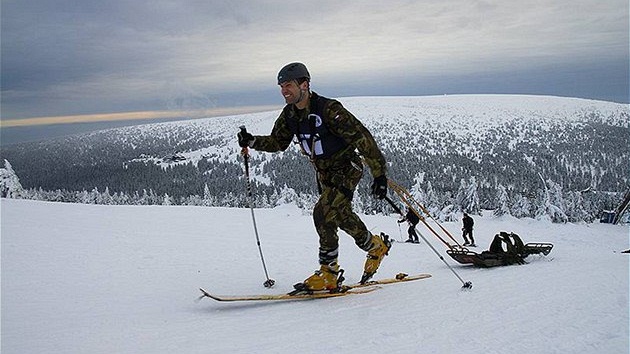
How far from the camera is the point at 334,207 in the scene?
5.92m

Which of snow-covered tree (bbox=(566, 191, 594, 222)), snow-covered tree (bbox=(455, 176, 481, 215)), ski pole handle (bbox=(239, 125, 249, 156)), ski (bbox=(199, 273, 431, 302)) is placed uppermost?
ski pole handle (bbox=(239, 125, 249, 156))

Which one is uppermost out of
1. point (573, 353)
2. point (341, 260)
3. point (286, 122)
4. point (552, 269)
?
point (286, 122)

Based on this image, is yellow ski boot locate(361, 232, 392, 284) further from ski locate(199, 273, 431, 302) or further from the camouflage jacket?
the camouflage jacket

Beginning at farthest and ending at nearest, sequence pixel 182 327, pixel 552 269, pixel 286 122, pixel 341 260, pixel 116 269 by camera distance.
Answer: pixel 341 260 < pixel 116 269 < pixel 552 269 < pixel 286 122 < pixel 182 327

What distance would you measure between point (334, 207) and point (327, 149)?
82 cm

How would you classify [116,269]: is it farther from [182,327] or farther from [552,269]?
[552,269]

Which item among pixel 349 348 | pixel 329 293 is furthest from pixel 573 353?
pixel 329 293

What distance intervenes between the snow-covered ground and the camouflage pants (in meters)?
0.87

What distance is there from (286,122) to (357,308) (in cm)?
285

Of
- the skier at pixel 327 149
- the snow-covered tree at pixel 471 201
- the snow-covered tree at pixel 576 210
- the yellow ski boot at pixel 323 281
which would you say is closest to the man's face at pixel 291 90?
the skier at pixel 327 149

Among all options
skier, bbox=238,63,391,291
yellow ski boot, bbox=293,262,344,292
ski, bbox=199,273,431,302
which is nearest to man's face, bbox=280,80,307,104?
skier, bbox=238,63,391,291

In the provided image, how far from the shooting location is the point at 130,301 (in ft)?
19.0

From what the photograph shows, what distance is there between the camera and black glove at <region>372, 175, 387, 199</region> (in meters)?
5.50

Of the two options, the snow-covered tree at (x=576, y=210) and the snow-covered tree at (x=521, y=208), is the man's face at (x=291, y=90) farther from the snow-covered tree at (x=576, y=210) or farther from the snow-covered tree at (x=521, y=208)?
the snow-covered tree at (x=576, y=210)
